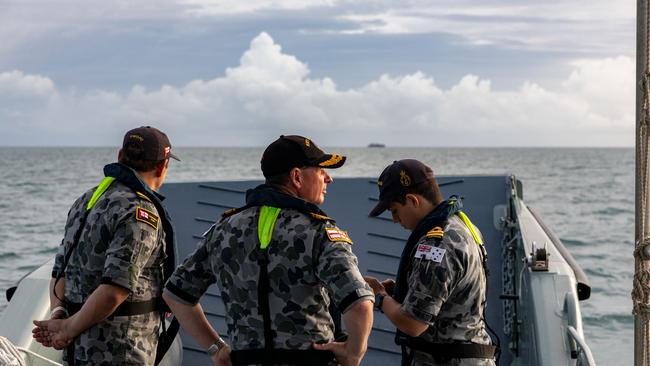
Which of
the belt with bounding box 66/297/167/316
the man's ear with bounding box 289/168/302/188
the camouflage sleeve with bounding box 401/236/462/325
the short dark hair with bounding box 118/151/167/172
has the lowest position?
the belt with bounding box 66/297/167/316

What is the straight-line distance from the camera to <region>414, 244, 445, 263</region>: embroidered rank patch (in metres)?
2.97

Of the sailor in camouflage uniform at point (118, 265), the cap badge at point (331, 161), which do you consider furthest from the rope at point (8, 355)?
the cap badge at point (331, 161)

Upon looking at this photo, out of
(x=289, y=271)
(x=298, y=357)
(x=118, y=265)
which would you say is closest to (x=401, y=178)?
(x=289, y=271)

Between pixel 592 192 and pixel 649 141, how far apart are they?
1765 inches

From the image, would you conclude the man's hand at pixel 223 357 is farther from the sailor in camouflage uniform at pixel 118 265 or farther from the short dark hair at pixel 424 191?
the short dark hair at pixel 424 191

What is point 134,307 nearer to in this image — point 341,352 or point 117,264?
point 117,264

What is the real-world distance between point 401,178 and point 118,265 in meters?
1.08

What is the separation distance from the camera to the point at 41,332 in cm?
348

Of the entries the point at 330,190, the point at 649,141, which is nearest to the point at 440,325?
the point at 649,141

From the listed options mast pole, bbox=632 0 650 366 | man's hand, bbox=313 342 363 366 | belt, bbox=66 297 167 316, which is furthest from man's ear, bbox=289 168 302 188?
mast pole, bbox=632 0 650 366

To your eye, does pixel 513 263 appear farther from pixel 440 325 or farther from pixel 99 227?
pixel 99 227

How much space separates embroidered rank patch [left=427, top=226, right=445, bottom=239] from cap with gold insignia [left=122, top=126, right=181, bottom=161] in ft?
3.67

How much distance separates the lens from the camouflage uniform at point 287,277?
2.71m

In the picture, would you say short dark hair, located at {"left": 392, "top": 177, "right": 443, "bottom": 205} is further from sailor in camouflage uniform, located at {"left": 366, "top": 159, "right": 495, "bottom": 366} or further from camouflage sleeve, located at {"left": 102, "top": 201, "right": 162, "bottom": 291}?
camouflage sleeve, located at {"left": 102, "top": 201, "right": 162, "bottom": 291}
